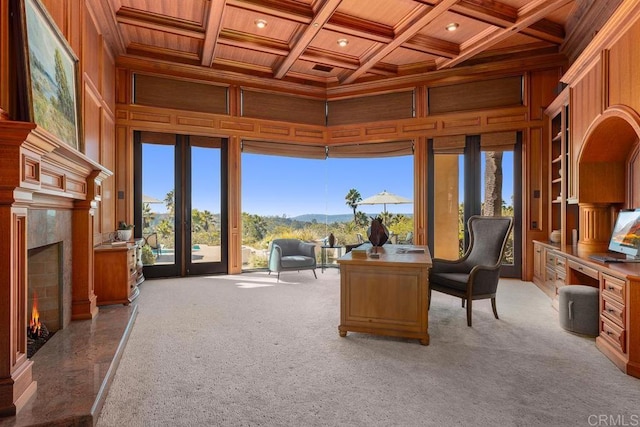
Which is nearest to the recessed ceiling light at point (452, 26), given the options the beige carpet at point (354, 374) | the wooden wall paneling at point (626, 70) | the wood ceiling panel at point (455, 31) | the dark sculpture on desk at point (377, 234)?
the wood ceiling panel at point (455, 31)

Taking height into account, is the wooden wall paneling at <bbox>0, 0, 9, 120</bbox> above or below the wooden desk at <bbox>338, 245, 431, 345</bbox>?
above

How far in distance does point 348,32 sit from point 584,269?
4049mm

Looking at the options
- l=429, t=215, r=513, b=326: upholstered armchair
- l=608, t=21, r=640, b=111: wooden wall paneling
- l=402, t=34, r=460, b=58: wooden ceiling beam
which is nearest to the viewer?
l=608, t=21, r=640, b=111: wooden wall paneling

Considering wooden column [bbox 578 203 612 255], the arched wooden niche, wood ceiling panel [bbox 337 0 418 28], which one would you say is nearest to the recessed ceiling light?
wood ceiling panel [bbox 337 0 418 28]

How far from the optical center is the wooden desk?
3131mm

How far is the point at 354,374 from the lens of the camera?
8.46 ft

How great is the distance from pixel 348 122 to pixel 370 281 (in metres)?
4.44

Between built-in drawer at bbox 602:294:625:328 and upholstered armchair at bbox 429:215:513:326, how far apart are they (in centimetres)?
94

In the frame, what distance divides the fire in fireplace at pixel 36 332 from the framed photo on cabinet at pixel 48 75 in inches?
53.4

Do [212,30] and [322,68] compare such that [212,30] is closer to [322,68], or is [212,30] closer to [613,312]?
[322,68]

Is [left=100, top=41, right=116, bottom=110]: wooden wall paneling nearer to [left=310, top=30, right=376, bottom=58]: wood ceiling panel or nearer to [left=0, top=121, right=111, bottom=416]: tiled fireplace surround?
[left=0, top=121, right=111, bottom=416]: tiled fireplace surround

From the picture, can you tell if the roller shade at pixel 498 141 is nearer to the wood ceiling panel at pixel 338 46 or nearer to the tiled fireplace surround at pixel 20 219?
the wood ceiling panel at pixel 338 46

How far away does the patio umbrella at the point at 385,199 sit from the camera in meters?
6.89

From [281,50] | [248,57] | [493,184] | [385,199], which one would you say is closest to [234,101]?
[248,57]
